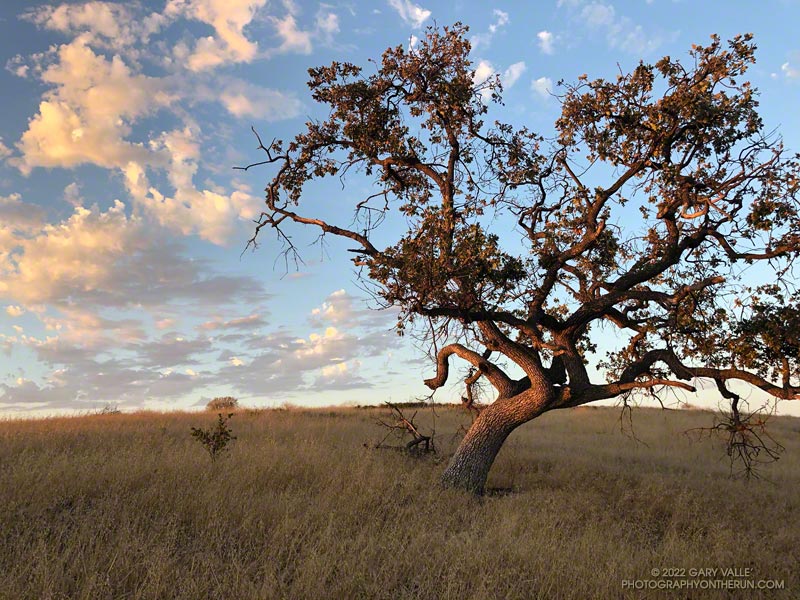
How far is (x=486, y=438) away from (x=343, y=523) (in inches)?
214

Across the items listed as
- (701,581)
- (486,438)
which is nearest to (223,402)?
(486,438)

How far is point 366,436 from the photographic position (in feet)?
60.7

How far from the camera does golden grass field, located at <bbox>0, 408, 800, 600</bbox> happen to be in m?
6.67

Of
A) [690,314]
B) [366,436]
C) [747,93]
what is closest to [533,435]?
[366,436]

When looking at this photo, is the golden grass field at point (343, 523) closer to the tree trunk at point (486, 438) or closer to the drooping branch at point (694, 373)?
the tree trunk at point (486, 438)

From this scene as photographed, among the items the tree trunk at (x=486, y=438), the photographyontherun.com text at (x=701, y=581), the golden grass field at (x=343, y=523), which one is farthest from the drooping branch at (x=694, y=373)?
the photographyontherun.com text at (x=701, y=581)

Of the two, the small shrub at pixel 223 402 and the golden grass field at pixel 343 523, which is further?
the small shrub at pixel 223 402

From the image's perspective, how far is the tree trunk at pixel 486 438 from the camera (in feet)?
42.3

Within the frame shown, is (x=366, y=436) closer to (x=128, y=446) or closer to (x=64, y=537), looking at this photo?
(x=128, y=446)

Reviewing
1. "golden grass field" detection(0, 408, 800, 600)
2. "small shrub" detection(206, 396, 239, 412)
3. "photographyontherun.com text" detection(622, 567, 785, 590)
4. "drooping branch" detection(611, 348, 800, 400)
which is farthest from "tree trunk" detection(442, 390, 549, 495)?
"small shrub" detection(206, 396, 239, 412)

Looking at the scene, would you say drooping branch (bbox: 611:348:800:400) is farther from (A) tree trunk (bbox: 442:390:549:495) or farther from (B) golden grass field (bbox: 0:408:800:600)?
(B) golden grass field (bbox: 0:408:800:600)

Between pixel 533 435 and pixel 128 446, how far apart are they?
53.0 feet

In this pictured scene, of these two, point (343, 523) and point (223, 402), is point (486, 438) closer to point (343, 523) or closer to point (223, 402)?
point (343, 523)

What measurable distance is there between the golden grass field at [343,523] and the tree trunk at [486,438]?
0.70 m
